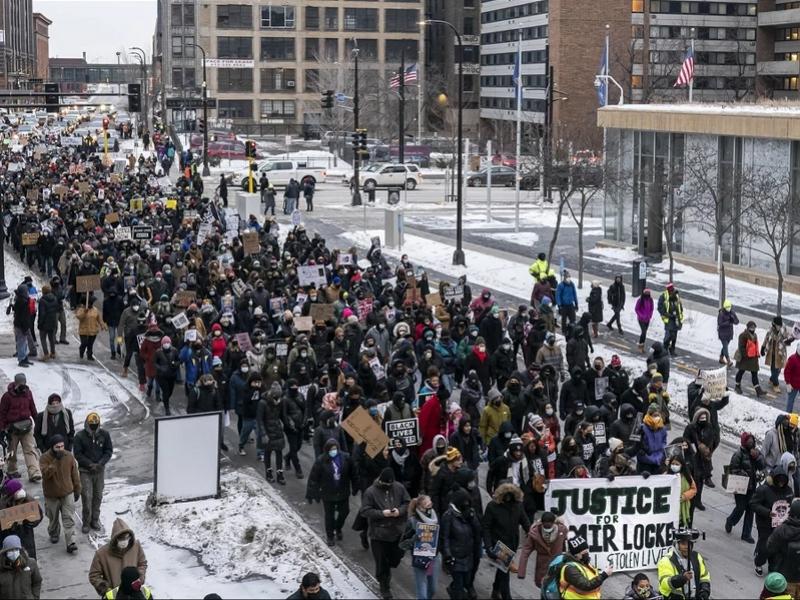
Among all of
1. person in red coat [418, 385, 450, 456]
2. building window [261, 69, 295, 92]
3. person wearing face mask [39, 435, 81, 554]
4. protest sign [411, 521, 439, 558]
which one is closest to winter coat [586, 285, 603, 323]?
person in red coat [418, 385, 450, 456]

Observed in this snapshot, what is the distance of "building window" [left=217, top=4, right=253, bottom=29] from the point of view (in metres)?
110

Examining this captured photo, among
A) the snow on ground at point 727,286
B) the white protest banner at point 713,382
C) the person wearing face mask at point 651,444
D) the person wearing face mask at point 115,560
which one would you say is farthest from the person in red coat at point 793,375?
the person wearing face mask at point 115,560

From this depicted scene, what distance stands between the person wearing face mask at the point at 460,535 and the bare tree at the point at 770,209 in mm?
17980

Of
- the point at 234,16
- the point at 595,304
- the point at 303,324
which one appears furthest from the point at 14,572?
the point at 234,16

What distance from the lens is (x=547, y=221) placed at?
50625 mm

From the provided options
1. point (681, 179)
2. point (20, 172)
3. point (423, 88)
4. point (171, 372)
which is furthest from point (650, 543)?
point (423, 88)

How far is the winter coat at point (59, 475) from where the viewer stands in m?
14.0

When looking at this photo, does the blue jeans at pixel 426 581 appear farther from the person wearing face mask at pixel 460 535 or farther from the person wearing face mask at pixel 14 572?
the person wearing face mask at pixel 14 572

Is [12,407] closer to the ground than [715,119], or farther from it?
closer to the ground

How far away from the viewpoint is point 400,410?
50.6ft

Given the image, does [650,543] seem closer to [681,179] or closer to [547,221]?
[681,179]

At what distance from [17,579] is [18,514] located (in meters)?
1.08

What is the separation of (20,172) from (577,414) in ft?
140

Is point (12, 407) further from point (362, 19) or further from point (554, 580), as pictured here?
point (362, 19)
